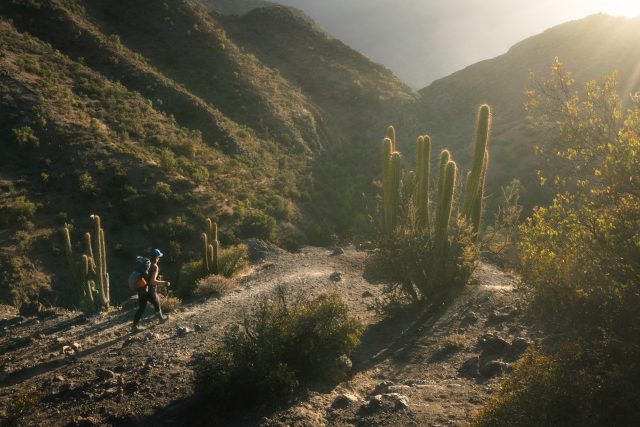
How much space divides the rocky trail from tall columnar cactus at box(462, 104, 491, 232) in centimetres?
186

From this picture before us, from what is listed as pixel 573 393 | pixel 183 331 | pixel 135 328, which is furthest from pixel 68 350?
pixel 573 393

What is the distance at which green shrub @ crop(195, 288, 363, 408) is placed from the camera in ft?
20.3

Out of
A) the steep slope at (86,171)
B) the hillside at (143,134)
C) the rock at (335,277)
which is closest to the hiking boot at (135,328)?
the rock at (335,277)

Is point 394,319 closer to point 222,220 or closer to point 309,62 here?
point 222,220

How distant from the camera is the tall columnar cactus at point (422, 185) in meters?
11.5

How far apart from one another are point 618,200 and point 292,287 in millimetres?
9771

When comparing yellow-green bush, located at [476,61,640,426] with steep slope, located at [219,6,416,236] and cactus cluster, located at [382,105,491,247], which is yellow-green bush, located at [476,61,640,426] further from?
steep slope, located at [219,6,416,236]

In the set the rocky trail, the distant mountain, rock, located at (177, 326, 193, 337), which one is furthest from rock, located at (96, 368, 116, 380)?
the distant mountain

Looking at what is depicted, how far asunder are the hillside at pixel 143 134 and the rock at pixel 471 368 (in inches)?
550

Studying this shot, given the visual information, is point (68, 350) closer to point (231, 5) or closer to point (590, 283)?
point (590, 283)

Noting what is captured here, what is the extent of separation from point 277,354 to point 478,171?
727cm

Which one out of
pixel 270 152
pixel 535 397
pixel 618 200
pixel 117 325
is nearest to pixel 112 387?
pixel 117 325

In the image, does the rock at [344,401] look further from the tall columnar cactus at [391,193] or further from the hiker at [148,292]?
the tall columnar cactus at [391,193]

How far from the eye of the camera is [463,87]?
50750 mm
